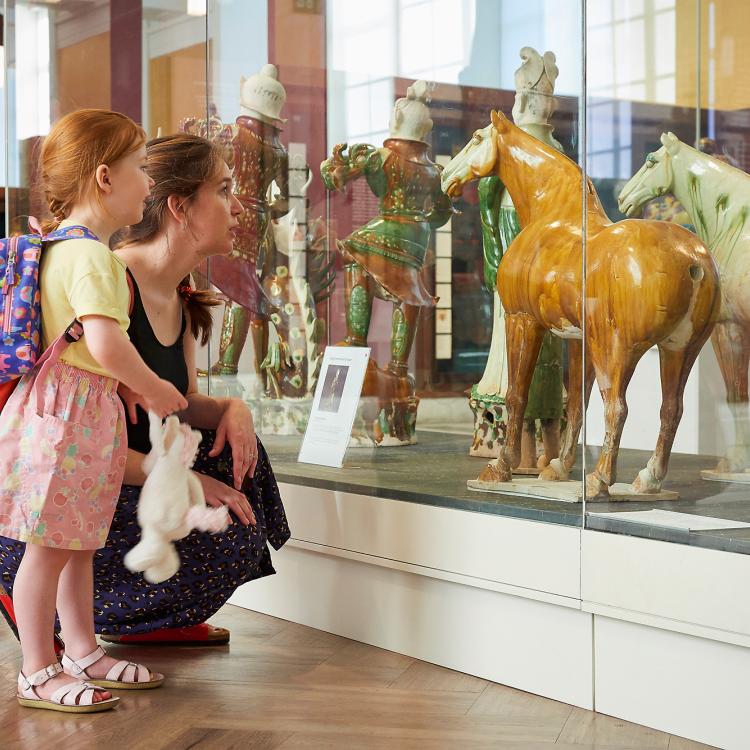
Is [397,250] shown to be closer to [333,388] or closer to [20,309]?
[333,388]

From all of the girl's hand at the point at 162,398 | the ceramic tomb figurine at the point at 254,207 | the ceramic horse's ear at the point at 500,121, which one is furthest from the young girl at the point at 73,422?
the ceramic tomb figurine at the point at 254,207

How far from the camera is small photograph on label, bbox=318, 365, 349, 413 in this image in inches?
113

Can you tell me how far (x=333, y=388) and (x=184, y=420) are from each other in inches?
21.8

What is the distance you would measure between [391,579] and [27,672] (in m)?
0.77

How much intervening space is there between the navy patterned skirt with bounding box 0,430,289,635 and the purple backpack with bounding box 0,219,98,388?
0.38 m

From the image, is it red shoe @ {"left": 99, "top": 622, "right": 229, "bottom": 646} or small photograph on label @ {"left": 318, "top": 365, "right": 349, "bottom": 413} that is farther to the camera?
small photograph on label @ {"left": 318, "top": 365, "right": 349, "bottom": 413}

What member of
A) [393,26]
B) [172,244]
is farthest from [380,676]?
[393,26]

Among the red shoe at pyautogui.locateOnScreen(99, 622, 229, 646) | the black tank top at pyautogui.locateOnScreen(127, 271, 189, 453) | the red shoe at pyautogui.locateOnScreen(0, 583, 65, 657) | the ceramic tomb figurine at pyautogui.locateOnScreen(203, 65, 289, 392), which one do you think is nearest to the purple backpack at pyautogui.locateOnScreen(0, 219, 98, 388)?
the black tank top at pyautogui.locateOnScreen(127, 271, 189, 453)

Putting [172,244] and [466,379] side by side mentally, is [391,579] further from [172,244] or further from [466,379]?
[172,244]

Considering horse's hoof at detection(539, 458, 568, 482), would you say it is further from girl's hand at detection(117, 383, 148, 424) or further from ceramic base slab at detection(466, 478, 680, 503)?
girl's hand at detection(117, 383, 148, 424)

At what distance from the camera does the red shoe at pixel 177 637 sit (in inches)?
100

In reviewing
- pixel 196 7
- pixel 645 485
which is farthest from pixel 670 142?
pixel 196 7

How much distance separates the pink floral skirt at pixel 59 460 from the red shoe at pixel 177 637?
21.5 inches

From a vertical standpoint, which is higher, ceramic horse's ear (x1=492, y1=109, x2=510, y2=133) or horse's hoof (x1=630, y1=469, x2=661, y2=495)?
ceramic horse's ear (x1=492, y1=109, x2=510, y2=133)
